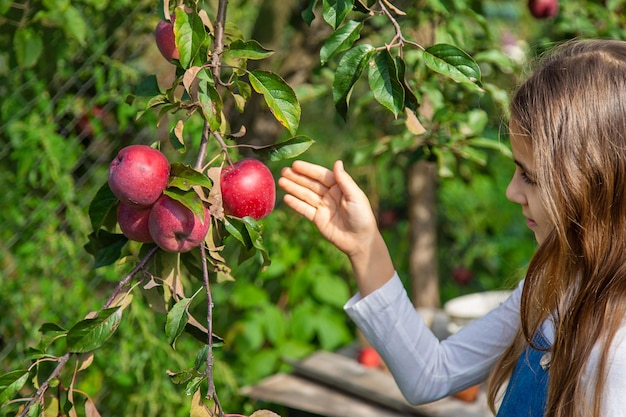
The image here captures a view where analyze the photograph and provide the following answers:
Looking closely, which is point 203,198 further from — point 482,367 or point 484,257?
point 484,257

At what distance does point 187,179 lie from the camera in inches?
38.3

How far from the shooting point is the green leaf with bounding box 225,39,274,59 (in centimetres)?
103

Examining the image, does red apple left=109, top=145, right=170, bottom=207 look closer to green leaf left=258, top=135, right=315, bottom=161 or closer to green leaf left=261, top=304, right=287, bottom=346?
green leaf left=258, top=135, right=315, bottom=161

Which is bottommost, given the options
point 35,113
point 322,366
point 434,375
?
point 322,366

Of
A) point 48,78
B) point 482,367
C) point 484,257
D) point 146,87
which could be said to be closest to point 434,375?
point 482,367

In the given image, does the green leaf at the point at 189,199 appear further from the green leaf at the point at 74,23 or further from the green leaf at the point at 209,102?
the green leaf at the point at 74,23

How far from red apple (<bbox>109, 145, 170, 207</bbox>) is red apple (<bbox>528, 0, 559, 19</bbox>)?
166cm

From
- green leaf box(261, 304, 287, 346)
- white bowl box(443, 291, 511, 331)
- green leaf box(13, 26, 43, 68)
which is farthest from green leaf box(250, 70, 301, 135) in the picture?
green leaf box(261, 304, 287, 346)

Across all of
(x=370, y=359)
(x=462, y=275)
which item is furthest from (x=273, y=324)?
(x=462, y=275)

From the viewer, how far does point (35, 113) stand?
2260 millimetres

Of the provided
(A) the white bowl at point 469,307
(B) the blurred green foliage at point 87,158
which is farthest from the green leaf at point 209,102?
(A) the white bowl at point 469,307

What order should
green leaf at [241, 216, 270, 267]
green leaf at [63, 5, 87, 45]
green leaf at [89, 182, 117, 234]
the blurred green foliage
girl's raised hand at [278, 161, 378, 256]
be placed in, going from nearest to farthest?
green leaf at [241, 216, 270, 267], green leaf at [89, 182, 117, 234], girl's raised hand at [278, 161, 378, 256], green leaf at [63, 5, 87, 45], the blurred green foliage

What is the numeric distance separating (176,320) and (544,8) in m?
1.78

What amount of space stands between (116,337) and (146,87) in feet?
4.22
